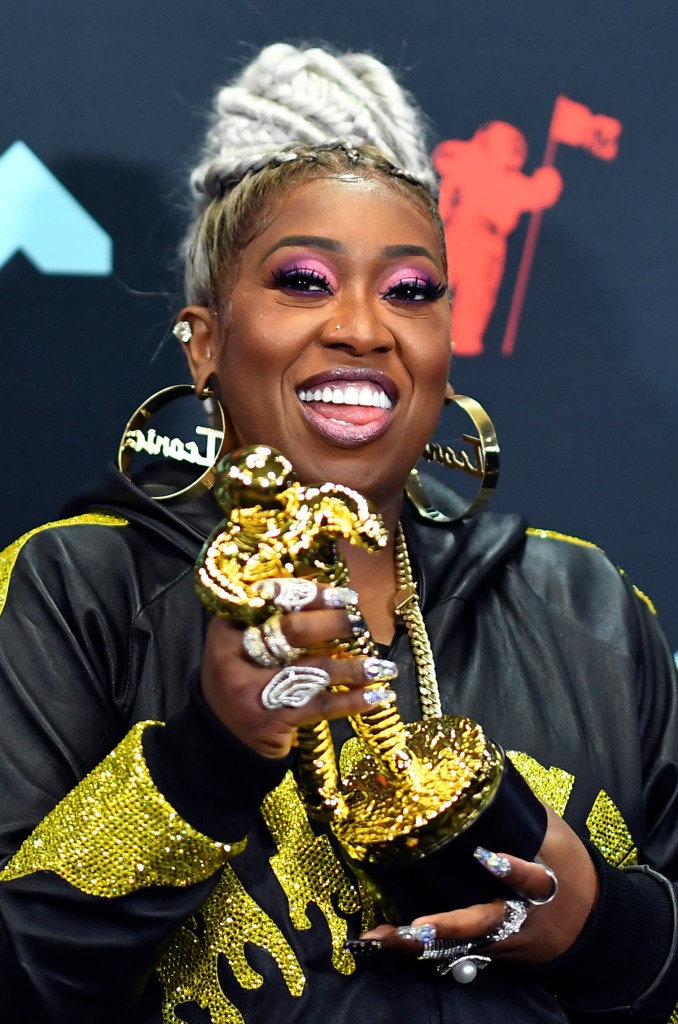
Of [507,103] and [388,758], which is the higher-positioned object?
[507,103]

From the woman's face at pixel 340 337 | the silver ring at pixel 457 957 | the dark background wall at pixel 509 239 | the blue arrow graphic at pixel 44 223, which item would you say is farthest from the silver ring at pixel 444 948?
the blue arrow graphic at pixel 44 223

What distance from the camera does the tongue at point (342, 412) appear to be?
110 centimetres

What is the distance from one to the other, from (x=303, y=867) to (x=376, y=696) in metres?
0.27

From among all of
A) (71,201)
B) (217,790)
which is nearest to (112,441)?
(71,201)

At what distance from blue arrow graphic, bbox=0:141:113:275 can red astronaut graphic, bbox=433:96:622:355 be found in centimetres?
42

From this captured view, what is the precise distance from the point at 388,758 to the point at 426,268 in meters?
0.45

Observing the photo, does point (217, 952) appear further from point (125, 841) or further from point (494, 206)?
point (494, 206)

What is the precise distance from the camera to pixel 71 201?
4.93 feet

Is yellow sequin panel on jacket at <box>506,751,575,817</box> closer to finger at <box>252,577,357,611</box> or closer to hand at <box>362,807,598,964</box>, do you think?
hand at <box>362,807,598,964</box>

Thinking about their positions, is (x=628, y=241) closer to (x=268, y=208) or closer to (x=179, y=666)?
(x=268, y=208)

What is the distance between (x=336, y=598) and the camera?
0.80 metres

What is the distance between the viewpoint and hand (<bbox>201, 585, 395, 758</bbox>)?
0.80 meters

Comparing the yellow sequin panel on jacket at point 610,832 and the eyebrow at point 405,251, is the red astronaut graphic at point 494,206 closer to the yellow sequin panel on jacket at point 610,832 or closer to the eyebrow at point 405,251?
the eyebrow at point 405,251

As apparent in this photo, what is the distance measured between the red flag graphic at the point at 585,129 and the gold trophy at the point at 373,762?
36.4 inches
